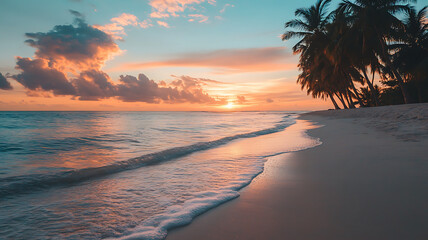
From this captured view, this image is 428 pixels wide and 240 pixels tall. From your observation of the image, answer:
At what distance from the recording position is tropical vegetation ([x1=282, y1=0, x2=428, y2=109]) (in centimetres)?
1703

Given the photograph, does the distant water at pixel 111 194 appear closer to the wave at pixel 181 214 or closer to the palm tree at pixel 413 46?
the wave at pixel 181 214

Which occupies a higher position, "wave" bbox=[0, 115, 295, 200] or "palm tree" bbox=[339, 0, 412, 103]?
"palm tree" bbox=[339, 0, 412, 103]

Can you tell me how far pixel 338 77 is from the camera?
27.9 metres

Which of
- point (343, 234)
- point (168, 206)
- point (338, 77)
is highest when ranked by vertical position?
point (338, 77)

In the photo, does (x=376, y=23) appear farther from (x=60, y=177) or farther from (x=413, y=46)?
(x=60, y=177)

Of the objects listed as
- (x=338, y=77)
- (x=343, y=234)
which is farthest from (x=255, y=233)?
(x=338, y=77)

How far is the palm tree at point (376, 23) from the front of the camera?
16391 mm

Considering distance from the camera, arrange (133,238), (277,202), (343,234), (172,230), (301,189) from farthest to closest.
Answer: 1. (301,189)
2. (277,202)
3. (172,230)
4. (133,238)
5. (343,234)

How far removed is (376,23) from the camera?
16.6 metres

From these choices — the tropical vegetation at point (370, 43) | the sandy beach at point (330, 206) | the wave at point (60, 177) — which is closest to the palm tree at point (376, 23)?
the tropical vegetation at point (370, 43)

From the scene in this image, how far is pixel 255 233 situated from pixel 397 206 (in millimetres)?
1424

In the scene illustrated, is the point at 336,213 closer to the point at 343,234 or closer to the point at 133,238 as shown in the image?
the point at 343,234

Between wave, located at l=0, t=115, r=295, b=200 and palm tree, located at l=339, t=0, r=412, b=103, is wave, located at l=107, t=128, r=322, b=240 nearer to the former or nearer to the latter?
wave, located at l=0, t=115, r=295, b=200

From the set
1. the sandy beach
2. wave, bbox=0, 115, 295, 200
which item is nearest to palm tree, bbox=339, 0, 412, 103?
the sandy beach
